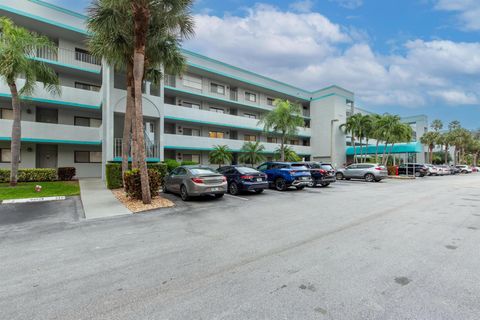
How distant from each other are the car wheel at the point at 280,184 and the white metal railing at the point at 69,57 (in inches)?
633

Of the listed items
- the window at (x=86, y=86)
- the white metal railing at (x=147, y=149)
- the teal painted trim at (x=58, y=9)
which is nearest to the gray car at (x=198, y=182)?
the white metal railing at (x=147, y=149)

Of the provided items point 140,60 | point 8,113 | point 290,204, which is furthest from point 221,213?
point 8,113

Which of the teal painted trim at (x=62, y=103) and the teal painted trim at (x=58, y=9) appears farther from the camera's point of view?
Result: the teal painted trim at (x=58, y=9)

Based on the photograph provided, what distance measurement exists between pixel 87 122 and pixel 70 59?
4.93 m

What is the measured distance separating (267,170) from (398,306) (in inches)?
508

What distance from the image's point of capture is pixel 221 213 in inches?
332

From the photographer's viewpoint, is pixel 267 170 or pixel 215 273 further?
pixel 267 170

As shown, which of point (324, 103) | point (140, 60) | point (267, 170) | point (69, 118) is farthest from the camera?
point (324, 103)

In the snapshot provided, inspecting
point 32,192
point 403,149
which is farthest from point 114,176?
point 403,149

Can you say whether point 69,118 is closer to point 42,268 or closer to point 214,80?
point 214,80

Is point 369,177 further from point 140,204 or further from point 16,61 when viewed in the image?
point 16,61

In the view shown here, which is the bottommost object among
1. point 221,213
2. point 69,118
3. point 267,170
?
point 221,213

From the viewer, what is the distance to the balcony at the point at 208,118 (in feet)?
72.8

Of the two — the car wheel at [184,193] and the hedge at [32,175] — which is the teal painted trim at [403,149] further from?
the hedge at [32,175]
